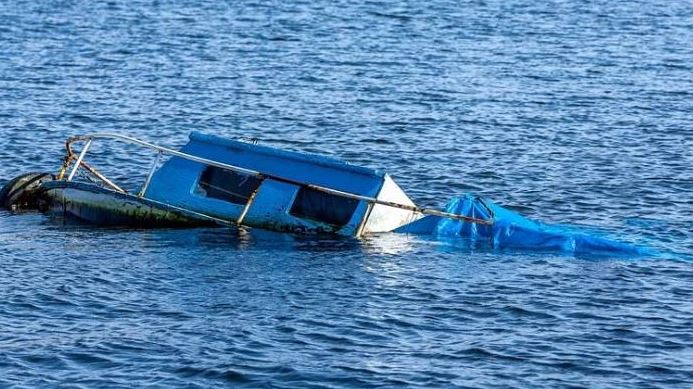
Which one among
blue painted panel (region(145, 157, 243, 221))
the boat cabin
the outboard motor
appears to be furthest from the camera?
the outboard motor

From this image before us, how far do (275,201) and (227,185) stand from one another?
167 centimetres

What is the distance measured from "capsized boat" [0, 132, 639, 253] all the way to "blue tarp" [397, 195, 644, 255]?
25 millimetres

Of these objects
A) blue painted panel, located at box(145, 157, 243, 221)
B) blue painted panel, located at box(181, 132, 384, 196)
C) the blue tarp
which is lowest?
the blue tarp

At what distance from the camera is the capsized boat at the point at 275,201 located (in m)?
34.2

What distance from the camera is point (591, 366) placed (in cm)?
2609

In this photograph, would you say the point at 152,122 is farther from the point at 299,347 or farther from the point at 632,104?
the point at 299,347

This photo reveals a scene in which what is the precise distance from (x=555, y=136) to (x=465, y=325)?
20.4 metres

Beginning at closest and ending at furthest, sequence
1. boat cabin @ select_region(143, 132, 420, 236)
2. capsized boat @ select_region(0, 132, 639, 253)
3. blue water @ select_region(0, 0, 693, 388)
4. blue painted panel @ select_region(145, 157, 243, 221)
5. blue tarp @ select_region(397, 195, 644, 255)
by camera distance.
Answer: blue water @ select_region(0, 0, 693, 388)
blue tarp @ select_region(397, 195, 644, 255)
capsized boat @ select_region(0, 132, 639, 253)
boat cabin @ select_region(143, 132, 420, 236)
blue painted panel @ select_region(145, 157, 243, 221)

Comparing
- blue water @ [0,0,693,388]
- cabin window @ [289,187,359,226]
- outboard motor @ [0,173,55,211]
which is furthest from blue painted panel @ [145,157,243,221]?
outboard motor @ [0,173,55,211]

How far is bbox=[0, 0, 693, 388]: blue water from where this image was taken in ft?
86.9

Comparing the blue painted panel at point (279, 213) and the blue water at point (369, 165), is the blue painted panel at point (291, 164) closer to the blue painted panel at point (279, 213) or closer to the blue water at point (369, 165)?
the blue painted panel at point (279, 213)

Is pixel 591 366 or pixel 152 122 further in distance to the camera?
pixel 152 122

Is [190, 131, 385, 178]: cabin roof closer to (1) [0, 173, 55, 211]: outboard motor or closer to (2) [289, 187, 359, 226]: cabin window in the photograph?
(2) [289, 187, 359, 226]: cabin window

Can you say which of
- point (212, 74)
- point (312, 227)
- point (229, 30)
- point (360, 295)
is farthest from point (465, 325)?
point (229, 30)
